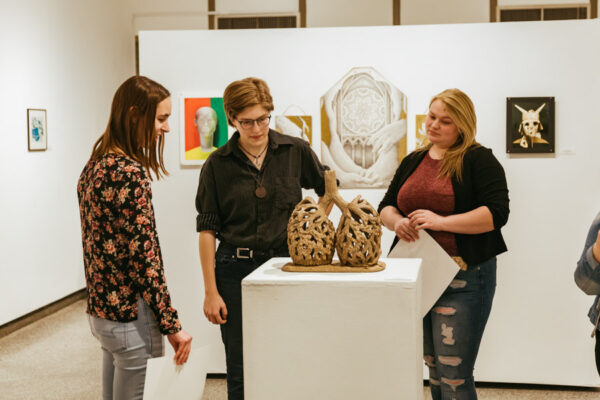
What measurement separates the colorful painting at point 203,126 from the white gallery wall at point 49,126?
8.12ft

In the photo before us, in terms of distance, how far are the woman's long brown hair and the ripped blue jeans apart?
1052mm

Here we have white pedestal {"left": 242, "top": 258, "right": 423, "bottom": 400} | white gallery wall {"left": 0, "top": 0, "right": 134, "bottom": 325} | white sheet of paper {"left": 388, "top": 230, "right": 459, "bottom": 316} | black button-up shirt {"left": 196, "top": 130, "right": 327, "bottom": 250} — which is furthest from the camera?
white gallery wall {"left": 0, "top": 0, "right": 134, "bottom": 325}

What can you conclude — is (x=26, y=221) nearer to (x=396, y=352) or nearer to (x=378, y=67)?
(x=378, y=67)

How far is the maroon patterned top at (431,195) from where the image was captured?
2.34m

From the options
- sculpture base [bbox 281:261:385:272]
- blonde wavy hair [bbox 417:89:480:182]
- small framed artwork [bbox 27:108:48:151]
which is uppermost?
small framed artwork [bbox 27:108:48:151]

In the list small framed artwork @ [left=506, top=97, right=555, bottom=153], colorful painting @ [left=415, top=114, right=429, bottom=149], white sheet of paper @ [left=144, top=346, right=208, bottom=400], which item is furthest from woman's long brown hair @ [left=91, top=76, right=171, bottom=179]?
small framed artwork @ [left=506, top=97, right=555, bottom=153]

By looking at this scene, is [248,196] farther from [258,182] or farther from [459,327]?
[459,327]

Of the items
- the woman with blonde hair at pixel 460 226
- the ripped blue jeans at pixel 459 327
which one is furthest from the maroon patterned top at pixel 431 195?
the ripped blue jeans at pixel 459 327

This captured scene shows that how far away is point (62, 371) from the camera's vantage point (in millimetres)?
4586

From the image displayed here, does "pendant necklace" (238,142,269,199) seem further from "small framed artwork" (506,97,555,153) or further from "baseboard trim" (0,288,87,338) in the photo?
"baseboard trim" (0,288,87,338)

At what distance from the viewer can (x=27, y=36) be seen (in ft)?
20.2

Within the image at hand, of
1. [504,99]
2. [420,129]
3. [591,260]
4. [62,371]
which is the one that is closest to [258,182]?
[591,260]

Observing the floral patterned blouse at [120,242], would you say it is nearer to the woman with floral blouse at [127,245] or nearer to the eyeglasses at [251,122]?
the woman with floral blouse at [127,245]

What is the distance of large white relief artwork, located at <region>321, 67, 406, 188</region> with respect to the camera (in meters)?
3.96
